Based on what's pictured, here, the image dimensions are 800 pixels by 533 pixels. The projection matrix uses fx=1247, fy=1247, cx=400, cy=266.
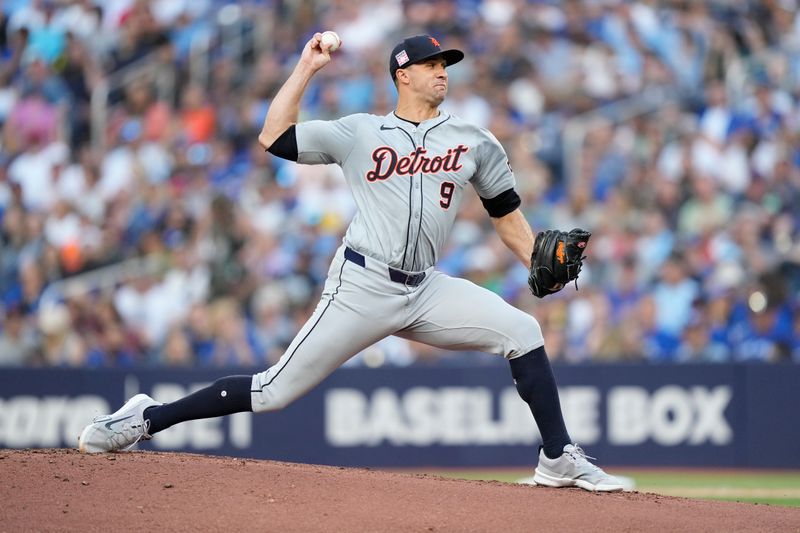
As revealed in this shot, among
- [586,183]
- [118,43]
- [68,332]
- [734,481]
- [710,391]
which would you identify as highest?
[118,43]

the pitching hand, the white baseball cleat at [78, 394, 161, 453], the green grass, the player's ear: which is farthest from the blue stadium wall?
the pitching hand

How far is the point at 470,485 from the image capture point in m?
5.70

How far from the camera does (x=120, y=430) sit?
19.3 feet

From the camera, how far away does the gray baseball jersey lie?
5.47 m

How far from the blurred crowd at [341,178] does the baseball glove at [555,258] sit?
18.1 ft

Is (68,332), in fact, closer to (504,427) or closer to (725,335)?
(504,427)

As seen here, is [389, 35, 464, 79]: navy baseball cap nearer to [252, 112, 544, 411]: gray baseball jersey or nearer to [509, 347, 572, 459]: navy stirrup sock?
[252, 112, 544, 411]: gray baseball jersey

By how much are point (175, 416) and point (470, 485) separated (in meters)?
1.39

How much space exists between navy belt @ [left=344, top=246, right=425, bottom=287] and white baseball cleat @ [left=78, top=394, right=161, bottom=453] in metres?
1.20

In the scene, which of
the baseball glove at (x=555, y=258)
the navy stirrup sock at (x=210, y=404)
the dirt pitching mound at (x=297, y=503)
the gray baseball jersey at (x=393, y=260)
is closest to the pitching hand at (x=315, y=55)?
the gray baseball jersey at (x=393, y=260)

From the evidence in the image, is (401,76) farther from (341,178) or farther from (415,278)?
(341,178)

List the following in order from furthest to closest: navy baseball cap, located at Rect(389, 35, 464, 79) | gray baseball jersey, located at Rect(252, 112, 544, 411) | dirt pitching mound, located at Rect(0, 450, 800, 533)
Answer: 1. navy baseball cap, located at Rect(389, 35, 464, 79)
2. gray baseball jersey, located at Rect(252, 112, 544, 411)
3. dirt pitching mound, located at Rect(0, 450, 800, 533)

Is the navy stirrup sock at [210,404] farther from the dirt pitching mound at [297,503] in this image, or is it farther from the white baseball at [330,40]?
the white baseball at [330,40]

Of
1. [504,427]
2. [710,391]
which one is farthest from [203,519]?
[710,391]
